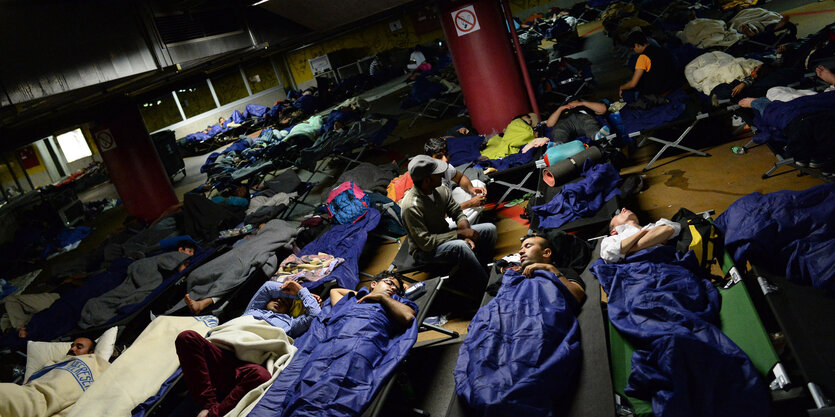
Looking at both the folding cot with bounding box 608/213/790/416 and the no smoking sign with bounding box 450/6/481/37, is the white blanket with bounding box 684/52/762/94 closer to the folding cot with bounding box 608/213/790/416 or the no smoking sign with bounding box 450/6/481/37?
the no smoking sign with bounding box 450/6/481/37

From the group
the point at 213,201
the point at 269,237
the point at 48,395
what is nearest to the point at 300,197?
the point at 213,201

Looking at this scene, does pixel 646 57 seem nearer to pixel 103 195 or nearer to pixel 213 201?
pixel 213 201

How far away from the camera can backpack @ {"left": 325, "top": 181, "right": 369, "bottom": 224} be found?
5999mm

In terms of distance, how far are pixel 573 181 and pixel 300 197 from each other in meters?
4.92

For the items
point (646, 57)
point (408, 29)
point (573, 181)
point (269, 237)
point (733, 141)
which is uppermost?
point (408, 29)

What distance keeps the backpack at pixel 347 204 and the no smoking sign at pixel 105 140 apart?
240 inches

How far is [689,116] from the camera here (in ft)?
17.3

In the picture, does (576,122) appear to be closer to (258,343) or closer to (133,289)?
(258,343)

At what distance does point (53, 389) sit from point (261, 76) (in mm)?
20107

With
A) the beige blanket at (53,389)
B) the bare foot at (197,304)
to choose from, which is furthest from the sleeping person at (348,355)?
the beige blanket at (53,389)

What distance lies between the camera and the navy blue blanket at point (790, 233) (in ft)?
8.26

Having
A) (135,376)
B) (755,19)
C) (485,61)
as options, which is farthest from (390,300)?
(755,19)

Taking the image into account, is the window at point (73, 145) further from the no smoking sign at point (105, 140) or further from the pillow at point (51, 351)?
the pillow at point (51, 351)

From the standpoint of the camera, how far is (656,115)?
546cm
